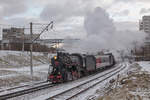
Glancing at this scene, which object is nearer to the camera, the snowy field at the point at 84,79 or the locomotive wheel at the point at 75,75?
the snowy field at the point at 84,79

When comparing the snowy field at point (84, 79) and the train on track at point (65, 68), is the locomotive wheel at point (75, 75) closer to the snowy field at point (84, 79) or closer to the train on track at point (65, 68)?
the train on track at point (65, 68)

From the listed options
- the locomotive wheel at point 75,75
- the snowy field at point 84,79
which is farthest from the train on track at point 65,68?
the snowy field at point 84,79

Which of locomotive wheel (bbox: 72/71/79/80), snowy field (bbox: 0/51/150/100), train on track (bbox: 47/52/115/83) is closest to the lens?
snowy field (bbox: 0/51/150/100)

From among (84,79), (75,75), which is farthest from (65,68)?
(84,79)

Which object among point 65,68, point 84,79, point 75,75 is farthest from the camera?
point 84,79

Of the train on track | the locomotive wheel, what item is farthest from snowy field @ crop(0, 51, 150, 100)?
the train on track

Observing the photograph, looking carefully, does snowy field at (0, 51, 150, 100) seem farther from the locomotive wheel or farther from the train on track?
the train on track

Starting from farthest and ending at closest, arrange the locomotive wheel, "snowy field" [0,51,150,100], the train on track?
→ the locomotive wheel → the train on track → "snowy field" [0,51,150,100]

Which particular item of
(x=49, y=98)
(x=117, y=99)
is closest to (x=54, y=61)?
(x=49, y=98)

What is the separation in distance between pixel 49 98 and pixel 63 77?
924cm

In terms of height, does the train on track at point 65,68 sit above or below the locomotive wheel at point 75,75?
above

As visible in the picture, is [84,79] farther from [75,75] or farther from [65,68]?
[65,68]

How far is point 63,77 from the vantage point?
23359 millimetres

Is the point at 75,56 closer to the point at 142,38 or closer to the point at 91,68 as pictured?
the point at 91,68
